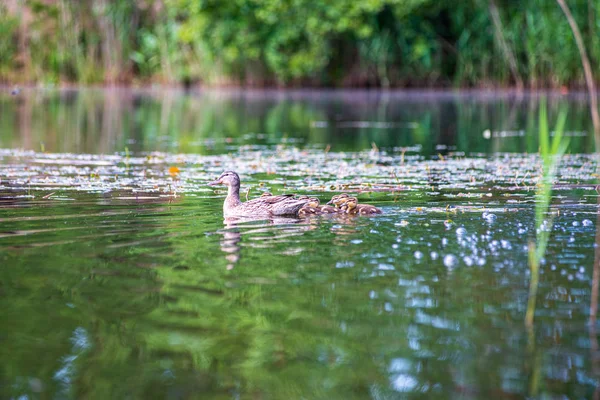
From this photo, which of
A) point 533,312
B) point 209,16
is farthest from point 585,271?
point 209,16

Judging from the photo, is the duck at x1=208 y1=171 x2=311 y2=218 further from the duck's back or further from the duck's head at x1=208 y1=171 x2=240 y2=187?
the duck's head at x1=208 y1=171 x2=240 y2=187

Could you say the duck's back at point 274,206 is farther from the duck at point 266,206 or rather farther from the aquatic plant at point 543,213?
the aquatic plant at point 543,213

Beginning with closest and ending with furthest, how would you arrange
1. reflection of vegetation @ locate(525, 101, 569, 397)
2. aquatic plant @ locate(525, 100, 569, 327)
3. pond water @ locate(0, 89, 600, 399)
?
pond water @ locate(0, 89, 600, 399) → reflection of vegetation @ locate(525, 101, 569, 397) → aquatic plant @ locate(525, 100, 569, 327)

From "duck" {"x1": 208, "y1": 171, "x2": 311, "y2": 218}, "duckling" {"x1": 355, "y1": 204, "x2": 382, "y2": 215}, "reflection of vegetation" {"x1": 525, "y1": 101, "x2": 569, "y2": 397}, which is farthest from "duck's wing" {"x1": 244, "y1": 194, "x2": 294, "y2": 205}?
"reflection of vegetation" {"x1": 525, "y1": 101, "x2": 569, "y2": 397}

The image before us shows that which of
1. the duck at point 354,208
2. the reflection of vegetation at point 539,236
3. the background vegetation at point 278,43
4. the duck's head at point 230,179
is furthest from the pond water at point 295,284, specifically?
the background vegetation at point 278,43

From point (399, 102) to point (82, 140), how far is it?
14.5m

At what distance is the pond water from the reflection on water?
3183mm

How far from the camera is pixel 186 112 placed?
25.8m

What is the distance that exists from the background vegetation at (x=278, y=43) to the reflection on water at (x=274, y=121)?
1.61 metres

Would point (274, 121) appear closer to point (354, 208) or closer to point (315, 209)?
point (315, 209)

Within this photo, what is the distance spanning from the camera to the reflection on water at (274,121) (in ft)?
57.4

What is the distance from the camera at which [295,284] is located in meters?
6.52

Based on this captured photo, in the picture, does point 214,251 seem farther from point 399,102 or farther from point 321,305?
point 399,102

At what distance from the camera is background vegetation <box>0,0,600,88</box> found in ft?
111
